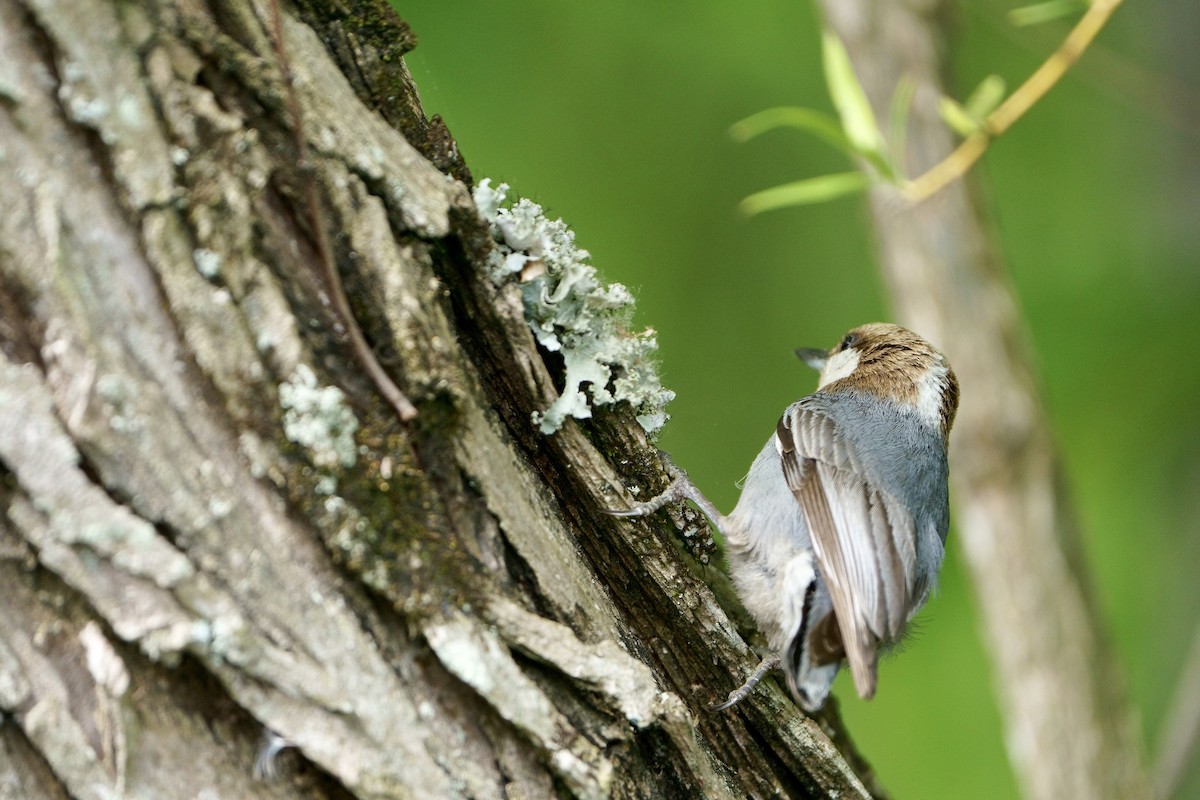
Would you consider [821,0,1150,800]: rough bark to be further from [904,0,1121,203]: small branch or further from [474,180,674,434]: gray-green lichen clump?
[474,180,674,434]: gray-green lichen clump

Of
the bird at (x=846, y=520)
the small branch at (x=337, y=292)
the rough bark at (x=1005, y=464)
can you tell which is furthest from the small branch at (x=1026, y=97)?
the small branch at (x=337, y=292)

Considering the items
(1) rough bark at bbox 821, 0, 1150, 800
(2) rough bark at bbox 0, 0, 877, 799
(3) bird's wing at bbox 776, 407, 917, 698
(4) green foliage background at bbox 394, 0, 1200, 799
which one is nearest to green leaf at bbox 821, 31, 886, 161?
(3) bird's wing at bbox 776, 407, 917, 698

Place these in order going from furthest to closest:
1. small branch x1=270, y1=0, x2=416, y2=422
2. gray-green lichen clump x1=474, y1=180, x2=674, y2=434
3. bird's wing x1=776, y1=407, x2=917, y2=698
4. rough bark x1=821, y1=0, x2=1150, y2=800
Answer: rough bark x1=821, y1=0, x2=1150, y2=800, bird's wing x1=776, y1=407, x2=917, y2=698, gray-green lichen clump x1=474, y1=180, x2=674, y2=434, small branch x1=270, y1=0, x2=416, y2=422

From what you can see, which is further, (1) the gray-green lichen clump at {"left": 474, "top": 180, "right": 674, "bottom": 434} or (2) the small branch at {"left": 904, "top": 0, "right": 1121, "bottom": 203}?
(2) the small branch at {"left": 904, "top": 0, "right": 1121, "bottom": 203}

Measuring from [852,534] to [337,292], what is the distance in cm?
132

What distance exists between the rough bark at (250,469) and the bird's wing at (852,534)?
0.72m

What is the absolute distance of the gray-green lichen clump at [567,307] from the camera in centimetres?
142

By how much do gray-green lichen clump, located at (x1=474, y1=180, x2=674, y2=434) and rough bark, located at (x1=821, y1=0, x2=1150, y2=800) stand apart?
5.36 ft

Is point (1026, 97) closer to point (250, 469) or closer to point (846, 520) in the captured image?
point (846, 520)

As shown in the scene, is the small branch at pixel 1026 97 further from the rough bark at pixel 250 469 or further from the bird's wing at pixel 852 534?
the rough bark at pixel 250 469

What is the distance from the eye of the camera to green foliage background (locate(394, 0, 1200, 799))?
4309 mm

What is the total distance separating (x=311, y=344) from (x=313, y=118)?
0.26m

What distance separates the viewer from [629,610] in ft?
4.81

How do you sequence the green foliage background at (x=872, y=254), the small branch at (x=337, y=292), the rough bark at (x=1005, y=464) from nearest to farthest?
the small branch at (x=337, y=292)
the rough bark at (x=1005, y=464)
the green foliage background at (x=872, y=254)
